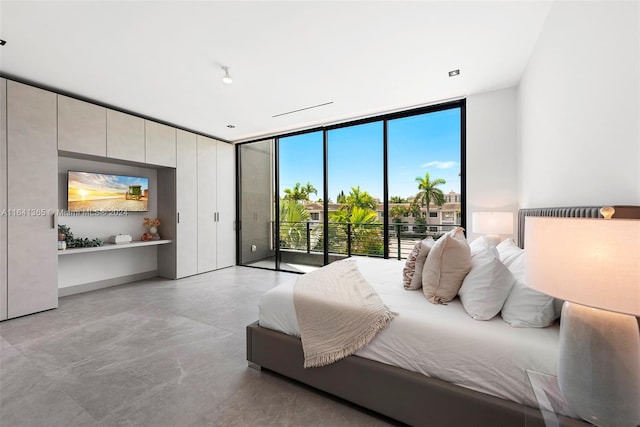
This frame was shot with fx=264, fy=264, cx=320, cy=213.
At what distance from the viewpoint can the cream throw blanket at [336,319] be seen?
1.58 metres

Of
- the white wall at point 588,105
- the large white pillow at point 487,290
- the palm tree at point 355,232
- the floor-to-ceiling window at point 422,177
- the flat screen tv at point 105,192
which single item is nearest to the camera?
the white wall at point 588,105

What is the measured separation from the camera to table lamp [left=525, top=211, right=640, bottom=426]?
722mm

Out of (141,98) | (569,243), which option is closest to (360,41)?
(569,243)

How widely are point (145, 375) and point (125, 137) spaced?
3445mm

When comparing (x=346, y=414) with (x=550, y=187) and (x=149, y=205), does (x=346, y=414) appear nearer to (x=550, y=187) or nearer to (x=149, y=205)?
(x=550, y=187)

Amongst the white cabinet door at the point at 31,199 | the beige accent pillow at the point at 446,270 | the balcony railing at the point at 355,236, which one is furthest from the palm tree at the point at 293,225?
the beige accent pillow at the point at 446,270

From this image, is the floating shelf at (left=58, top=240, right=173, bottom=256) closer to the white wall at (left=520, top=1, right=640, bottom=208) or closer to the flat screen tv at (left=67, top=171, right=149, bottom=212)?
the flat screen tv at (left=67, top=171, right=149, bottom=212)

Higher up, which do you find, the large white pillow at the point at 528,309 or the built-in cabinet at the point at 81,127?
the built-in cabinet at the point at 81,127

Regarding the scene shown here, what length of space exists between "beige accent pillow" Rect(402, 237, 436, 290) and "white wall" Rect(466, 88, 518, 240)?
182 cm

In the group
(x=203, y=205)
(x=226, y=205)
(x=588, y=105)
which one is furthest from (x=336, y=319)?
(x=226, y=205)

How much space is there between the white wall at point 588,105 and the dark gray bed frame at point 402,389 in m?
0.18

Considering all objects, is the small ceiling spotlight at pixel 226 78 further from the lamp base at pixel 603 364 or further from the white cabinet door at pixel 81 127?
the lamp base at pixel 603 364

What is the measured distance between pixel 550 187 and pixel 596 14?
44.0 inches

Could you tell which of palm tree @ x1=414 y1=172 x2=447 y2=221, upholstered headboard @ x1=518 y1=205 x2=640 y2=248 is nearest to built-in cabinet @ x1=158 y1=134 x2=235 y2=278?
palm tree @ x1=414 y1=172 x2=447 y2=221
